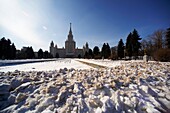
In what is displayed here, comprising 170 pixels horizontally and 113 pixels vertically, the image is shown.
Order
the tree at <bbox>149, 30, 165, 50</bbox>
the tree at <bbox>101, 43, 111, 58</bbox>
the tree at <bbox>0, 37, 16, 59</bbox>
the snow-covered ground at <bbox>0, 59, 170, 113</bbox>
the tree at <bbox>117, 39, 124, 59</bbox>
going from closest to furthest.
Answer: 1. the snow-covered ground at <bbox>0, 59, 170, 113</bbox>
2. the tree at <bbox>149, 30, 165, 50</bbox>
3. the tree at <bbox>0, 37, 16, 59</bbox>
4. the tree at <bbox>117, 39, 124, 59</bbox>
5. the tree at <bbox>101, 43, 111, 58</bbox>

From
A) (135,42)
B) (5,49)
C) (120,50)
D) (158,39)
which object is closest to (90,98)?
(135,42)

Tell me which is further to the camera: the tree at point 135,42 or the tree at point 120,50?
the tree at point 120,50

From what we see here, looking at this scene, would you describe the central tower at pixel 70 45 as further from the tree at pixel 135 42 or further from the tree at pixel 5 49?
the tree at pixel 135 42

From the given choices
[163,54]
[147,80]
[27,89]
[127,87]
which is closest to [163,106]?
[127,87]

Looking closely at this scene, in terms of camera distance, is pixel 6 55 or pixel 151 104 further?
pixel 6 55

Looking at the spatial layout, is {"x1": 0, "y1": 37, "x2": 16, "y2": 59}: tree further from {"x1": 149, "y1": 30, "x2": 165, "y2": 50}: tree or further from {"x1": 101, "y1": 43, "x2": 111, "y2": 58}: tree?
{"x1": 149, "y1": 30, "x2": 165, "y2": 50}: tree

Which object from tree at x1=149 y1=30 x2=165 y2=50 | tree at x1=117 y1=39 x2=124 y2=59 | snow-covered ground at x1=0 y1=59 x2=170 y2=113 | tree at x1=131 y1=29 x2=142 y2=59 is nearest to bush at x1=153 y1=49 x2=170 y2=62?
snow-covered ground at x1=0 y1=59 x2=170 y2=113

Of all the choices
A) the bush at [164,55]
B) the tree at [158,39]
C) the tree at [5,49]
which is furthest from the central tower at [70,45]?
the bush at [164,55]

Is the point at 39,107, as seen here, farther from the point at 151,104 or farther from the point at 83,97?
the point at 151,104

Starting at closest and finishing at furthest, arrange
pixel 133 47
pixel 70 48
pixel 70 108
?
pixel 70 108, pixel 133 47, pixel 70 48

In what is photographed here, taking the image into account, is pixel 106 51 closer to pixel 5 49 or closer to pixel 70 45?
pixel 5 49

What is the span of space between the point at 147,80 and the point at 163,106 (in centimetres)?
98

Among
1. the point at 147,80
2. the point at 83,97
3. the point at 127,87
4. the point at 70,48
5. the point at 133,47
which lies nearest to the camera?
the point at 83,97

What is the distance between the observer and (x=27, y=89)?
261 cm
